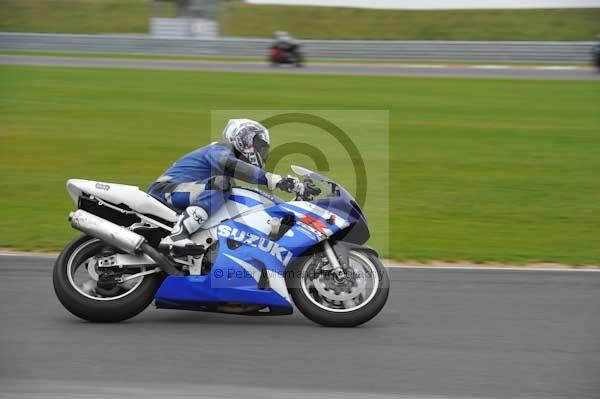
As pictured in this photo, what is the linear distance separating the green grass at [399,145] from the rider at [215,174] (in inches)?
140

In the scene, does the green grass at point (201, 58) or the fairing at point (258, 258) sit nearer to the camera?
the fairing at point (258, 258)

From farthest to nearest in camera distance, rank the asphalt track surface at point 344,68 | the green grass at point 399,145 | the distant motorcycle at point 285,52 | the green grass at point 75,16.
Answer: the green grass at point 75,16
the distant motorcycle at point 285,52
the asphalt track surface at point 344,68
the green grass at point 399,145

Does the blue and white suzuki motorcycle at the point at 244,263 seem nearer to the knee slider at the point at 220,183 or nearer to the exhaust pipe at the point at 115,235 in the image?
the exhaust pipe at the point at 115,235

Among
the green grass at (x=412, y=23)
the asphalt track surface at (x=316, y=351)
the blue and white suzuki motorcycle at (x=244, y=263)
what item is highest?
the blue and white suzuki motorcycle at (x=244, y=263)

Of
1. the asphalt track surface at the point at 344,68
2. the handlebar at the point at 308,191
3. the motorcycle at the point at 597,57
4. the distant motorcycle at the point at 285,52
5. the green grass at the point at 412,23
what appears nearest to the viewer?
the handlebar at the point at 308,191

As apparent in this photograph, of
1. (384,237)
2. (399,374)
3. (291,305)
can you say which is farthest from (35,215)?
(399,374)

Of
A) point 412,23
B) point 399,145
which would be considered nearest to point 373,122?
point 399,145

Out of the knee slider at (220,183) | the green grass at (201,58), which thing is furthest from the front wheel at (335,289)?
the green grass at (201,58)

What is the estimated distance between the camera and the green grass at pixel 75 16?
5181 centimetres

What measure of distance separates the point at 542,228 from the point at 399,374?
637 centimetres

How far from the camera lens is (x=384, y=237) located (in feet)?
35.3

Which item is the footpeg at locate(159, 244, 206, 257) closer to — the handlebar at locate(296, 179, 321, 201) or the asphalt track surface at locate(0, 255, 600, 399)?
the asphalt track surface at locate(0, 255, 600, 399)

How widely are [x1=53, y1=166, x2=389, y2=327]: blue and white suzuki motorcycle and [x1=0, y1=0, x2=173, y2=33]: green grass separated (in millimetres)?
45546

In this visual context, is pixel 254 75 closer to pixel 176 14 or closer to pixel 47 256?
pixel 176 14
